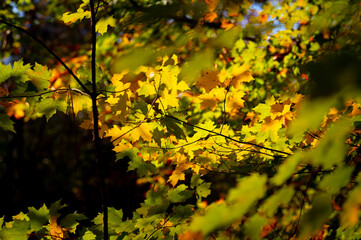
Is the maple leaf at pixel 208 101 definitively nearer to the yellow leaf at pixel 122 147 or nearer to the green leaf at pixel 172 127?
the green leaf at pixel 172 127

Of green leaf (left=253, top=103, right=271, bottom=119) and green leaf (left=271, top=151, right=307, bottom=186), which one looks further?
green leaf (left=253, top=103, right=271, bottom=119)

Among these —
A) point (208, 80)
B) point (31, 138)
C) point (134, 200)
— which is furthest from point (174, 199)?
point (31, 138)

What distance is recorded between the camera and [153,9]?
2.28ft

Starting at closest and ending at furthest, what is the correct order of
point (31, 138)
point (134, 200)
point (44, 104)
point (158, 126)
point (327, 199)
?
point (327, 199) → point (44, 104) → point (158, 126) → point (134, 200) → point (31, 138)

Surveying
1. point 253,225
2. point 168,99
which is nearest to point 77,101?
point 168,99

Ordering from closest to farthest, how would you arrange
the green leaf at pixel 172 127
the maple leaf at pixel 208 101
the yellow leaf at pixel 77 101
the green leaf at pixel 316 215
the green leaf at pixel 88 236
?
the green leaf at pixel 316 215 < the green leaf at pixel 172 127 < the yellow leaf at pixel 77 101 < the green leaf at pixel 88 236 < the maple leaf at pixel 208 101

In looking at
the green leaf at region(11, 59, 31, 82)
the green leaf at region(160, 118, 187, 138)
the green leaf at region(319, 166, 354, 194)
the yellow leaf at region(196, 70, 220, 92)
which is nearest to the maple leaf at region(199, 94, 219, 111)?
the yellow leaf at region(196, 70, 220, 92)

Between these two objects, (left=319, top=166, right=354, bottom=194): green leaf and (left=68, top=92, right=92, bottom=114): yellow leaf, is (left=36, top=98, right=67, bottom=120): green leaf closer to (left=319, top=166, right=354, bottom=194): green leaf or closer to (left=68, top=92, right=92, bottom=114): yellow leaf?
(left=68, top=92, right=92, bottom=114): yellow leaf

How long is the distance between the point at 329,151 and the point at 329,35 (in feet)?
10.8

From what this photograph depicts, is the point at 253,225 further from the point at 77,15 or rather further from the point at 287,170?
the point at 77,15

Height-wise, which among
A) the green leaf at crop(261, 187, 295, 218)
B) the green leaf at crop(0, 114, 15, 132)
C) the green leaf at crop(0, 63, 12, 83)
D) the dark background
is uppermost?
the dark background

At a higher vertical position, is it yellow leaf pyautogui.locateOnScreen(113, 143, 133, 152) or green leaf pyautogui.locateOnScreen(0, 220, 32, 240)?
yellow leaf pyautogui.locateOnScreen(113, 143, 133, 152)

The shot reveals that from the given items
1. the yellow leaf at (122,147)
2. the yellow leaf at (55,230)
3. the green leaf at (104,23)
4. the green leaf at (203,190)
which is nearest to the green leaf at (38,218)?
the yellow leaf at (55,230)

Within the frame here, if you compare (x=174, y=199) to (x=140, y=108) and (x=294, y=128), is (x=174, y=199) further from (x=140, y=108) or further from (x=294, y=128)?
(x=294, y=128)
